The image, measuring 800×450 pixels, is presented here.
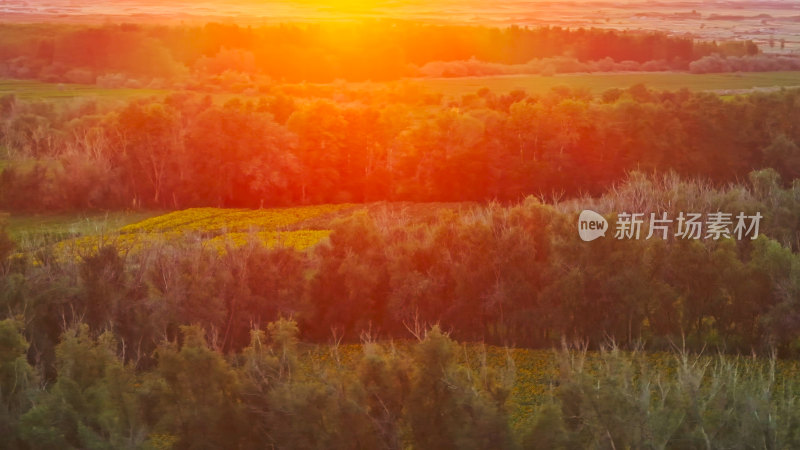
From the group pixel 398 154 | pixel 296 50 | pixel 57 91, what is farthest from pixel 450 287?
pixel 296 50

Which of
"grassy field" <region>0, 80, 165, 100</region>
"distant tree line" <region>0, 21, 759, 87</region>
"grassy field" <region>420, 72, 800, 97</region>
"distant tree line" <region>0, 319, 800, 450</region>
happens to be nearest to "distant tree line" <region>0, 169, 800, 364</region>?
"distant tree line" <region>0, 319, 800, 450</region>

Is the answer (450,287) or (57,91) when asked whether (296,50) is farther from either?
(450,287)

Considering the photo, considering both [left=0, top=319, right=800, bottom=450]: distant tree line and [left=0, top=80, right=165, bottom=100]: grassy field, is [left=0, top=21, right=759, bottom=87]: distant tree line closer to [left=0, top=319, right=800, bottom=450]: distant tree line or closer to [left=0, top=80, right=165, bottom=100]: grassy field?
[left=0, top=80, right=165, bottom=100]: grassy field

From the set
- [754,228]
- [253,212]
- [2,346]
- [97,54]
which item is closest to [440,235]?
[754,228]

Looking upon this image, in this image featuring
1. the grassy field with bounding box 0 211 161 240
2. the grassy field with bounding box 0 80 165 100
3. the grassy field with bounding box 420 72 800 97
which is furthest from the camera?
the grassy field with bounding box 0 80 165 100

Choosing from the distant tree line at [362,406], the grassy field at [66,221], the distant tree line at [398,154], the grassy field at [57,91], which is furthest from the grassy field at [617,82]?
the distant tree line at [362,406]

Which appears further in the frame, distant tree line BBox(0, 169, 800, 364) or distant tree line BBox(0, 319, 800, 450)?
distant tree line BBox(0, 169, 800, 364)
